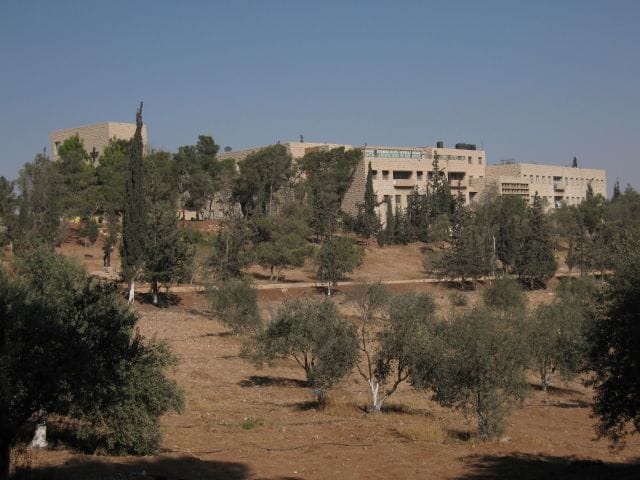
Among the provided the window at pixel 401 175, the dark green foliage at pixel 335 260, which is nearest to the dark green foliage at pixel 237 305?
the dark green foliage at pixel 335 260

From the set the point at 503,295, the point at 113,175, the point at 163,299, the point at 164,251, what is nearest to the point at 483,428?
the point at 503,295

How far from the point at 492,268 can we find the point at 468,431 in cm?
4834

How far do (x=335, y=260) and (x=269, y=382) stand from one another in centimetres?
2719

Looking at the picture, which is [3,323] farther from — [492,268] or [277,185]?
[277,185]

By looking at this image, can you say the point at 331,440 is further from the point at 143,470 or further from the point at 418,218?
the point at 418,218

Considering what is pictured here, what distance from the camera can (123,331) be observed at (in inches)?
649

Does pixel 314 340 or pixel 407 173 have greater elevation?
pixel 407 173

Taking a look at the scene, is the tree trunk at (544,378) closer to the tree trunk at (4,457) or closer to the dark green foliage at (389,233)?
the tree trunk at (4,457)

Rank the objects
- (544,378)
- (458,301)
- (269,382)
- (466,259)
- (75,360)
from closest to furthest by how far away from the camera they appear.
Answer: (75,360) < (269,382) < (544,378) < (458,301) < (466,259)

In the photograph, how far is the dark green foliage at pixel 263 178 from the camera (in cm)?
8506

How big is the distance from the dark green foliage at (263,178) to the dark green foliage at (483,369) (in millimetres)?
59664

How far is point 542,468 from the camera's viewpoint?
2062 cm

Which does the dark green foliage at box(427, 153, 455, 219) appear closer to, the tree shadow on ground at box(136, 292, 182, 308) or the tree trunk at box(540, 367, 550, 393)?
the tree shadow on ground at box(136, 292, 182, 308)

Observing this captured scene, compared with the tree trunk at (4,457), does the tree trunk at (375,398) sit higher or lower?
lower
